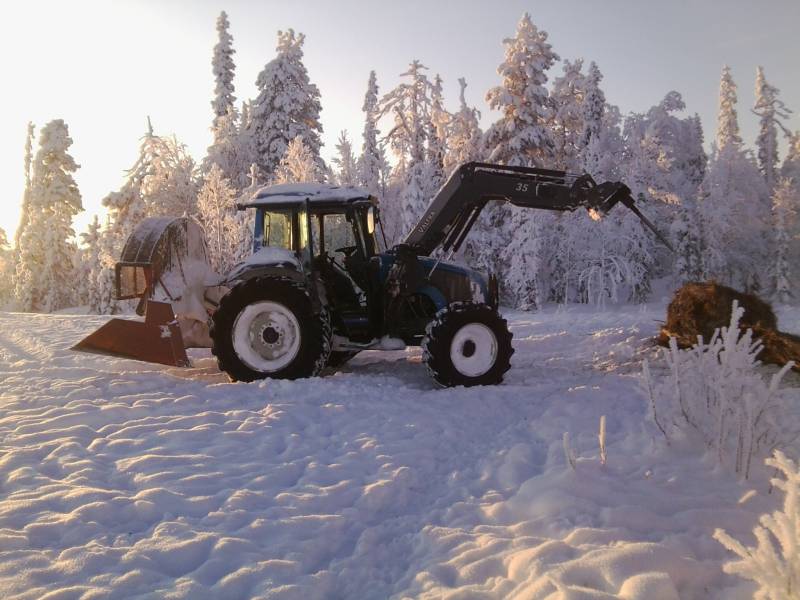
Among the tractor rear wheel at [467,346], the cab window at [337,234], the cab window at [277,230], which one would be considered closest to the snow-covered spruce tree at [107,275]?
the cab window at [277,230]

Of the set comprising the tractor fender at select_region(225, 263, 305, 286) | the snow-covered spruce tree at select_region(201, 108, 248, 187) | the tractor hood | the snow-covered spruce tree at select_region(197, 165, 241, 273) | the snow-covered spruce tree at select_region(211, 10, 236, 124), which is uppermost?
the snow-covered spruce tree at select_region(211, 10, 236, 124)

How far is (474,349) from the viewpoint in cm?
696

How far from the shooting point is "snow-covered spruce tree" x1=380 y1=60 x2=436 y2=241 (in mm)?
28250

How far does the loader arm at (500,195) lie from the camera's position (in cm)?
731

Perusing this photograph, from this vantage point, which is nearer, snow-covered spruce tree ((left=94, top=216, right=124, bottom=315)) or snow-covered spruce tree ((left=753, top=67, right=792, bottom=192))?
snow-covered spruce tree ((left=94, top=216, right=124, bottom=315))

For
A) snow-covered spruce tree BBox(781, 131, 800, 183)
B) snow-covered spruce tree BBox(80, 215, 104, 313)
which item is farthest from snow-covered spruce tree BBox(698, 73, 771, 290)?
snow-covered spruce tree BBox(80, 215, 104, 313)

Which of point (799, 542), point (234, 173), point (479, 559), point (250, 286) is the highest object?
point (234, 173)

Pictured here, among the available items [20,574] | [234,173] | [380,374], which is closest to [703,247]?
[234,173]

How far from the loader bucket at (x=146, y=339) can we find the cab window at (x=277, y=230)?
1.70m

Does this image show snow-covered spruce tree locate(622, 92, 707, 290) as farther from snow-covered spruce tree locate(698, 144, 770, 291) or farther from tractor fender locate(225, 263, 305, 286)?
tractor fender locate(225, 263, 305, 286)

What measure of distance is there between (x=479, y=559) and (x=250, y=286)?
16.4ft

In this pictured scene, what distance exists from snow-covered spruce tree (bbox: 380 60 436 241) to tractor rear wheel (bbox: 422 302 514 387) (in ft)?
70.8

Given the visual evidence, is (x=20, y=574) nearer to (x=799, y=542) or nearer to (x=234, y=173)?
(x=799, y=542)

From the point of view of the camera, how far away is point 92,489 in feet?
11.6
